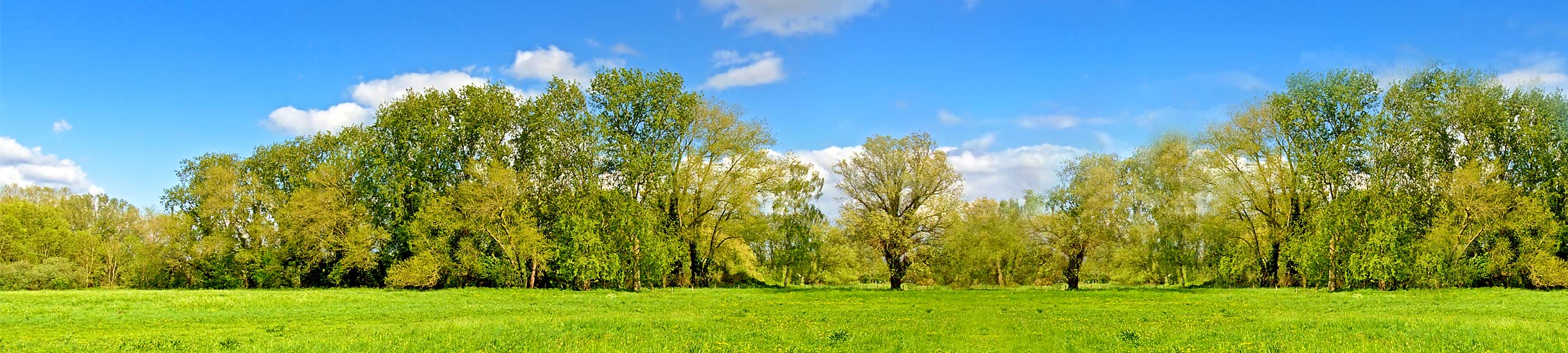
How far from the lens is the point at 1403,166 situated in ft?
140

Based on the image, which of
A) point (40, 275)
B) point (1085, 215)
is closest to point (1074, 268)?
point (1085, 215)

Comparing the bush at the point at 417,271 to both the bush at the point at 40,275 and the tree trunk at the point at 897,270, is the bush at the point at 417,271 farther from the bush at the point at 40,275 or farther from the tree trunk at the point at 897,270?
the bush at the point at 40,275

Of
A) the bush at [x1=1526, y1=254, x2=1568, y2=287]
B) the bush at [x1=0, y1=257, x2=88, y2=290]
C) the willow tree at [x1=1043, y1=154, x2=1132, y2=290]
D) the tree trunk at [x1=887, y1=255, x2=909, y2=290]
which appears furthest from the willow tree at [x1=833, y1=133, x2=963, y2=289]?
the bush at [x1=0, y1=257, x2=88, y2=290]

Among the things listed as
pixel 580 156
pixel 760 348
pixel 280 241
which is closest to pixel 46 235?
pixel 280 241

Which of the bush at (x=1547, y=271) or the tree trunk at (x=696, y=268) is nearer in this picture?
the bush at (x=1547, y=271)

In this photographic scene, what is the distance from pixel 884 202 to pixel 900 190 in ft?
3.72

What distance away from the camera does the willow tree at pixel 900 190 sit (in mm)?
42750

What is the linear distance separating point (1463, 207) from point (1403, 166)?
128 inches

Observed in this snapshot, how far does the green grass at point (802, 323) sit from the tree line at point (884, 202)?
840cm

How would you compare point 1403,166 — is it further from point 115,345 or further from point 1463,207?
point 115,345

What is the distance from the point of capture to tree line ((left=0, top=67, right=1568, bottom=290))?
4131 cm

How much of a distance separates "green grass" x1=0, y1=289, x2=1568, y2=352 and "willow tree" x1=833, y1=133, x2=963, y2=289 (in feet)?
28.1

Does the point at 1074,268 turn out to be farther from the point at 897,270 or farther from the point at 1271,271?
the point at 1271,271

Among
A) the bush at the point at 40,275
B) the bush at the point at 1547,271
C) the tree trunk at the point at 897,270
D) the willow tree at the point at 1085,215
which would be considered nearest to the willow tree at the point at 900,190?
the tree trunk at the point at 897,270
